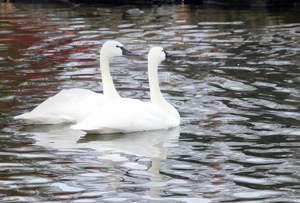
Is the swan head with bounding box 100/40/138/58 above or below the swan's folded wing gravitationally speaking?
above

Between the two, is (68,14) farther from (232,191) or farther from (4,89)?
(232,191)

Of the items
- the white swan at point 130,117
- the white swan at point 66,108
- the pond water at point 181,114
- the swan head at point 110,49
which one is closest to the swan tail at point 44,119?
the white swan at point 66,108

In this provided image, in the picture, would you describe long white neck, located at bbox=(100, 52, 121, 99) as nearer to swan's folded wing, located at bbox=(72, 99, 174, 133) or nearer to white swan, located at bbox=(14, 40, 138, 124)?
white swan, located at bbox=(14, 40, 138, 124)

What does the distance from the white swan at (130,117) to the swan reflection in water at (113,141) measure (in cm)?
9

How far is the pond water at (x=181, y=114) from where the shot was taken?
19.9 ft

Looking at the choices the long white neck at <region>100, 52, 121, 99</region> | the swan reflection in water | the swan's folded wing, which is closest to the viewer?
the swan reflection in water

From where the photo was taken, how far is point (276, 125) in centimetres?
828

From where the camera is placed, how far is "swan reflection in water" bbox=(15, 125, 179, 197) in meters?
7.16

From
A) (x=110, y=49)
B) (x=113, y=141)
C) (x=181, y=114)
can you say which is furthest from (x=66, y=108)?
(x=181, y=114)

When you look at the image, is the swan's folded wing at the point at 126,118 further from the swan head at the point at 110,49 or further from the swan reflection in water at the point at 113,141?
the swan head at the point at 110,49

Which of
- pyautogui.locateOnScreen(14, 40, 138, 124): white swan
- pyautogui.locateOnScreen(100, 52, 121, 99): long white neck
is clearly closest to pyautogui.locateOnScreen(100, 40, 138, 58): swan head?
pyautogui.locateOnScreen(100, 52, 121, 99): long white neck

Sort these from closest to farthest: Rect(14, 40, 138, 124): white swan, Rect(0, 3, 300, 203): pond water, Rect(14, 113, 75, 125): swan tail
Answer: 1. Rect(0, 3, 300, 203): pond water
2. Rect(14, 113, 75, 125): swan tail
3. Rect(14, 40, 138, 124): white swan

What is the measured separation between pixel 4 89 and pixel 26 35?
23.6 ft

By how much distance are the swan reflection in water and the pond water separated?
0.04 ft
